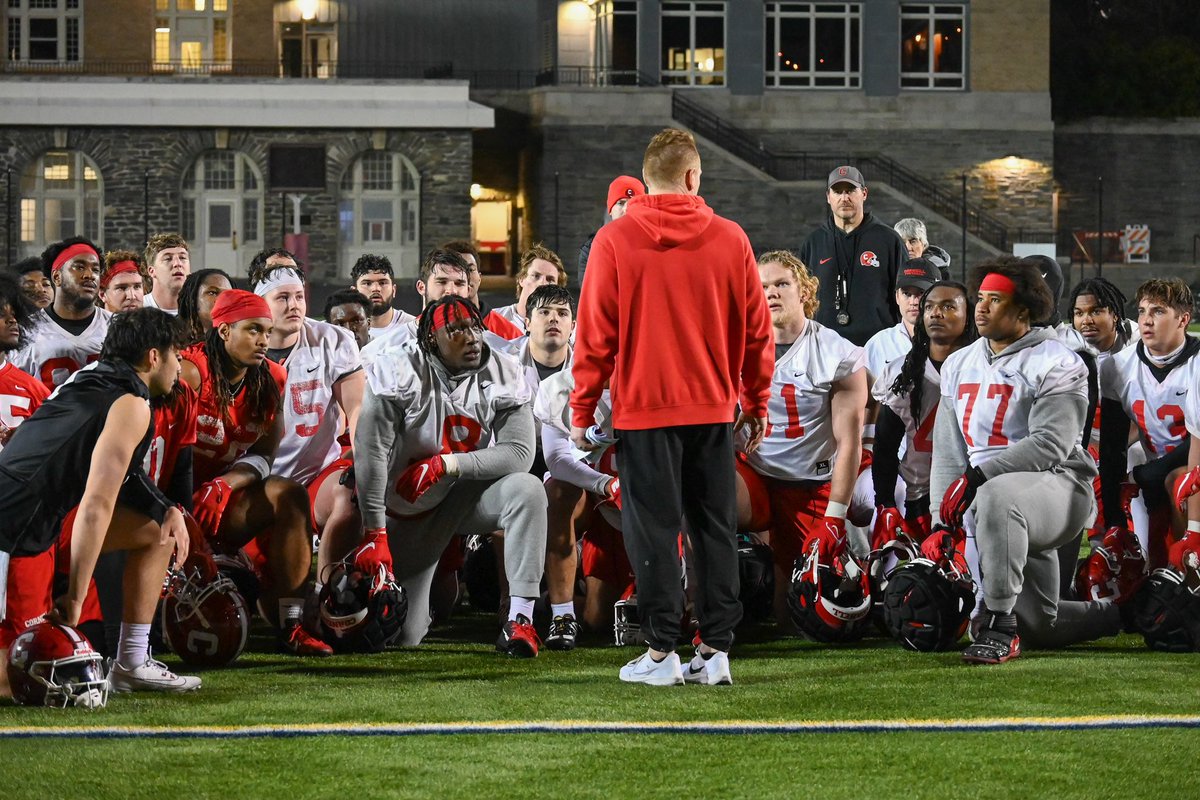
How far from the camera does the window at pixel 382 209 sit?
37750 millimetres

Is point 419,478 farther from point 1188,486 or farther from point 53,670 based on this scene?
point 1188,486

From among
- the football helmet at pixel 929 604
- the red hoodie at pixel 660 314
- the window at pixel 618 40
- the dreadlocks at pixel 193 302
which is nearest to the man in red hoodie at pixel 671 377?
the red hoodie at pixel 660 314

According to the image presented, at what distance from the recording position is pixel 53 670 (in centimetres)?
566

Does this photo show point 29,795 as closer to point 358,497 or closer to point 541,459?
point 358,497

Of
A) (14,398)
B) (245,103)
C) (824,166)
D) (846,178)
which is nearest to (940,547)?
(14,398)

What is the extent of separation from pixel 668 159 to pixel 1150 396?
9.45 ft

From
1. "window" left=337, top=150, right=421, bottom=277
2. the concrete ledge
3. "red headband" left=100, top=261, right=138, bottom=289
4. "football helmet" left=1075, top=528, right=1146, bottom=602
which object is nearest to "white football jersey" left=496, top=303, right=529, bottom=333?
"red headband" left=100, top=261, right=138, bottom=289

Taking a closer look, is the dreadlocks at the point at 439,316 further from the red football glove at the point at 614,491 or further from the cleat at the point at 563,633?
the cleat at the point at 563,633

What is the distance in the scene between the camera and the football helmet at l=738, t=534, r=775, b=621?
25.1 ft

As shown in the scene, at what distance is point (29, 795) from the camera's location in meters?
4.54

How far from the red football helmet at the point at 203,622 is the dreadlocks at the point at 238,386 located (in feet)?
2.71

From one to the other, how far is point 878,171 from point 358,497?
115 ft

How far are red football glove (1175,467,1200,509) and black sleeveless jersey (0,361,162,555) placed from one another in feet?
13.5

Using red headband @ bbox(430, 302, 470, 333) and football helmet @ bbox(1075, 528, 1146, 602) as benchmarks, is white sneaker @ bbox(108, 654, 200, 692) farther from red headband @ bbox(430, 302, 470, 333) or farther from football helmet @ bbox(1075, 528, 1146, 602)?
football helmet @ bbox(1075, 528, 1146, 602)
